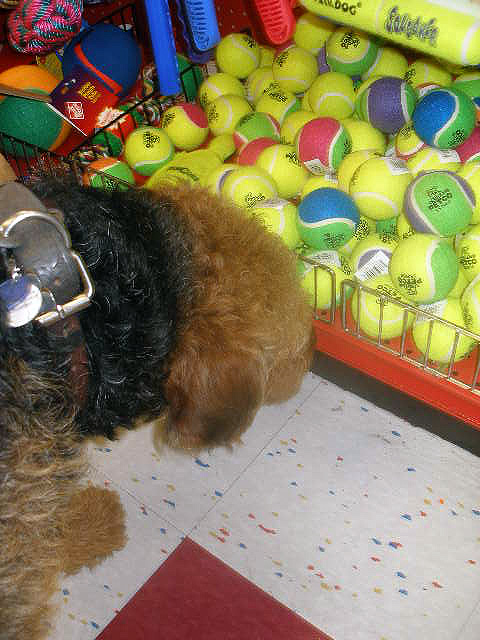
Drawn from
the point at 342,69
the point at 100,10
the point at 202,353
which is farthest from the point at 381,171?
the point at 100,10

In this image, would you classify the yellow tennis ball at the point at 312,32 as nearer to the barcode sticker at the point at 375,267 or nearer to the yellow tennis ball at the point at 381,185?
the yellow tennis ball at the point at 381,185

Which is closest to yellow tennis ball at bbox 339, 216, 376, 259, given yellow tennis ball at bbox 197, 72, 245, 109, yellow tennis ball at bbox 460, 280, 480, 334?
yellow tennis ball at bbox 460, 280, 480, 334

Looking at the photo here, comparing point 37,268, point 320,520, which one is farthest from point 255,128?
point 37,268

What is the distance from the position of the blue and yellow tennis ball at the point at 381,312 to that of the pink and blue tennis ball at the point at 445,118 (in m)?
0.51

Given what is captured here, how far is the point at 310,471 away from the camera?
1.91 m

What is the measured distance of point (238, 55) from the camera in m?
2.72

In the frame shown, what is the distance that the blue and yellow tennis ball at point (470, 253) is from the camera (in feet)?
5.96

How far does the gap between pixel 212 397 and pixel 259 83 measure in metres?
1.95

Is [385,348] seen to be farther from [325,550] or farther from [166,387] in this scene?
[166,387]

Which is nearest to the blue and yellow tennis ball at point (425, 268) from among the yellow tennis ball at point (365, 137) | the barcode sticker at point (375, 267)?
the barcode sticker at point (375, 267)

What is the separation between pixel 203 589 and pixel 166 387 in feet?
2.67

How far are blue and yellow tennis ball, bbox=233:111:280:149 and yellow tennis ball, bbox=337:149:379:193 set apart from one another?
0.44m

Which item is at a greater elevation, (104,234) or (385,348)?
(104,234)

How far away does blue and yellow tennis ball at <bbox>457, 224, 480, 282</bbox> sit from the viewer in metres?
1.82
